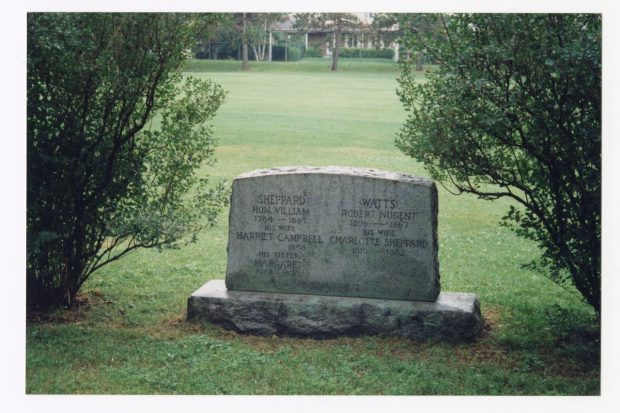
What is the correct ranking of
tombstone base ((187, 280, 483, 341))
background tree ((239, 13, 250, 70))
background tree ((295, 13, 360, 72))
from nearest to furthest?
tombstone base ((187, 280, 483, 341)), background tree ((239, 13, 250, 70)), background tree ((295, 13, 360, 72))

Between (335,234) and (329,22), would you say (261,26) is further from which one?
(335,234)

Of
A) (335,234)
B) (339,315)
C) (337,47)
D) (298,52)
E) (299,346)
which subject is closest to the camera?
(299,346)

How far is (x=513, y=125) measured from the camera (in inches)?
296

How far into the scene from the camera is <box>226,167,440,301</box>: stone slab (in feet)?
27.0

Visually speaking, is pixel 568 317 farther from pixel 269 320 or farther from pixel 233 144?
pixel 233 144

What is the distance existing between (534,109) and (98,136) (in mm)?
4587

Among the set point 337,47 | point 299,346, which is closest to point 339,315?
point 299,346

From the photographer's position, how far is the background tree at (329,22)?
47406 mm

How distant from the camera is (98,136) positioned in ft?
28.5

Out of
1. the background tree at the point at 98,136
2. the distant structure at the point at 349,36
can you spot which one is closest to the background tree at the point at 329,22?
the distant structure at the point at 349,36

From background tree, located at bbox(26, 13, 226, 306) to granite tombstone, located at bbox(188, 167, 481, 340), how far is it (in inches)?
32.7

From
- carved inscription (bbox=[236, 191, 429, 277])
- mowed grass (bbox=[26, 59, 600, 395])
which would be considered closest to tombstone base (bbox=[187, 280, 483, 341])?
mowed grass (bbox=[26, 59, 600, 395])

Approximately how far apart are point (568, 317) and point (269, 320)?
341cm

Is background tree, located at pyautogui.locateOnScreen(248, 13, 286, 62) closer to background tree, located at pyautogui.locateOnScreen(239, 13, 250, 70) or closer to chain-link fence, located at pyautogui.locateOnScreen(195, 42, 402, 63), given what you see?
background tree, located at pyautogui.locateOnScreen(239, 13, 250, 70)
